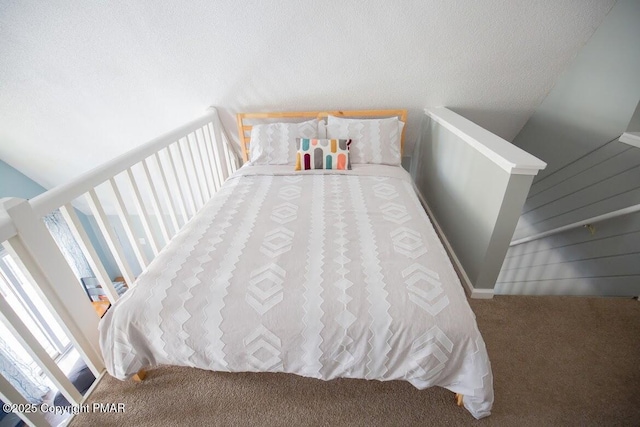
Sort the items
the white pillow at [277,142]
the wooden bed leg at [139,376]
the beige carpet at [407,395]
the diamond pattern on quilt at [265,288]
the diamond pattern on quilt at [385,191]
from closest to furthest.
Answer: the diamond pattern on quilt at [265,288]
the beige carpet at [407,395]
the wooden bed leg at [139,376]
the diamond pattern on quilt at [385,191]
the white pillow at [277,142]

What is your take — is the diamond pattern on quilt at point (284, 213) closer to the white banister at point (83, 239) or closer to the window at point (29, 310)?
the white banister at point (83, 239)

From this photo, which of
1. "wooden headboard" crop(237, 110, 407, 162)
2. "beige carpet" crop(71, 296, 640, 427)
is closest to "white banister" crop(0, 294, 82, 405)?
"beige carpet" crop(71, 296, 640, 427)

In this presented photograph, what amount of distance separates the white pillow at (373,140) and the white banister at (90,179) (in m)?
1.17

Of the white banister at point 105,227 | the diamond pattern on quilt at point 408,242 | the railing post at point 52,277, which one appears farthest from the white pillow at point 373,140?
the railing post at point 52,277

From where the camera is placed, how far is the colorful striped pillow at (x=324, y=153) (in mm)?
1892

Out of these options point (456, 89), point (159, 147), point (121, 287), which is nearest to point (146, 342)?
point (159, 147)

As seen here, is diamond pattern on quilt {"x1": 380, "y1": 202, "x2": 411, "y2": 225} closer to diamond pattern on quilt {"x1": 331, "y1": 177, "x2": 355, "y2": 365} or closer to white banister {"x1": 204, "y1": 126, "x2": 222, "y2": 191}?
diamond pattern on quilt {"x1": 331, "y1": 177, "x2": 355, "y2": 365}

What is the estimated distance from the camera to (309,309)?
0.92 m

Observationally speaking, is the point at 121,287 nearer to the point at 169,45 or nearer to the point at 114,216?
the point at 114,216

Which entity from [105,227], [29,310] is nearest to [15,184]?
[29,310]

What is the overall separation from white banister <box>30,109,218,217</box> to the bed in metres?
0.38

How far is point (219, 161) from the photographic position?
2.33 meters

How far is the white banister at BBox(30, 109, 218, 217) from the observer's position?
92 cm

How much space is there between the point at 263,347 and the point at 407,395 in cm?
67
